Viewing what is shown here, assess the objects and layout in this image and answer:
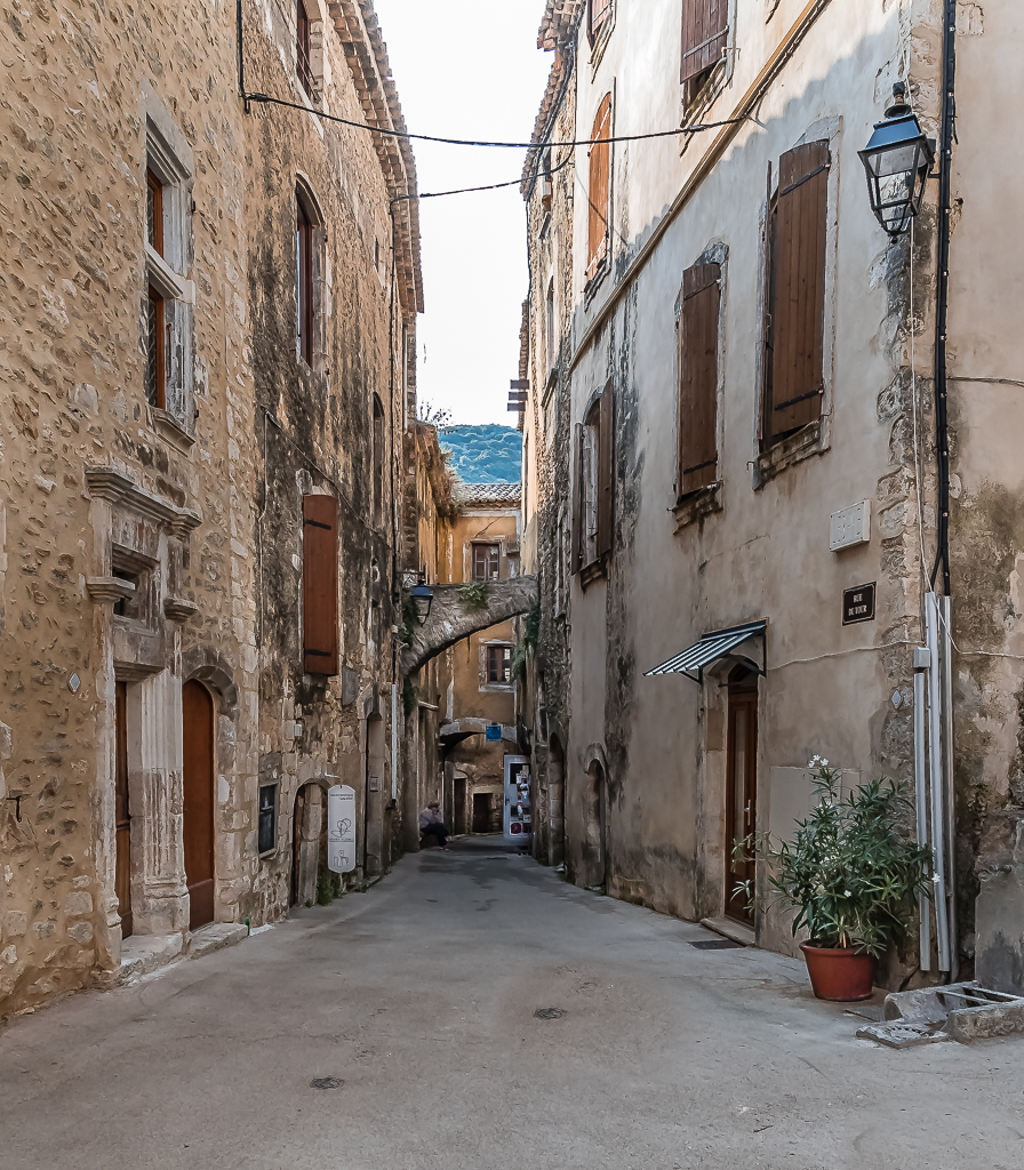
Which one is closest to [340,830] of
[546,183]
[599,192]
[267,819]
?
[267,819]

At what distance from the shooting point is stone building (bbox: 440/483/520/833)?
31172mm

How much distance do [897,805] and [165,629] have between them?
435cm

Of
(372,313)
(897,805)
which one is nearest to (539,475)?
(372,313)

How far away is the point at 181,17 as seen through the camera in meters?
7.20

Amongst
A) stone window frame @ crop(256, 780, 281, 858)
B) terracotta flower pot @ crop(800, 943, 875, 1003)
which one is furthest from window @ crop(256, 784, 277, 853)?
terracotta flower pot @ crop(800, 943, 875, 1003)

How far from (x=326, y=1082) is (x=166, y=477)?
3978 mm

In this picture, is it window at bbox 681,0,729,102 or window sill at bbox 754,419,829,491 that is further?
window at bbox 681,0,729,102

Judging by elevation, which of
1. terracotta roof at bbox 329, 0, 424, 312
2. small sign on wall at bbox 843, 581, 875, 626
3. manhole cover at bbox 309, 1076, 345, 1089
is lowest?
manhole cover at bbox 309, 1076, 345, 1089

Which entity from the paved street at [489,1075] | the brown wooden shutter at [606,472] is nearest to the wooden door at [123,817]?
the paved street at [489,1075]

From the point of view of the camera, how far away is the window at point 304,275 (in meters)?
11.0

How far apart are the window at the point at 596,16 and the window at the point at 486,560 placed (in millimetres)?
19725

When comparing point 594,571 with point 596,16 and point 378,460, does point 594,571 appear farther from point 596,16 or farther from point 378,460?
point 596,16

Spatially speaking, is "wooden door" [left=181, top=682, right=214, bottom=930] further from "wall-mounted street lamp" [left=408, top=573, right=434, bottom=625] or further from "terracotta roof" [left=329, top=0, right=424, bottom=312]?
"wall-mounted street lamp" [left=408, top=573, right=434, bottom=625]

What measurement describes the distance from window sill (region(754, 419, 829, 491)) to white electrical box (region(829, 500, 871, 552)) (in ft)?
1.65
